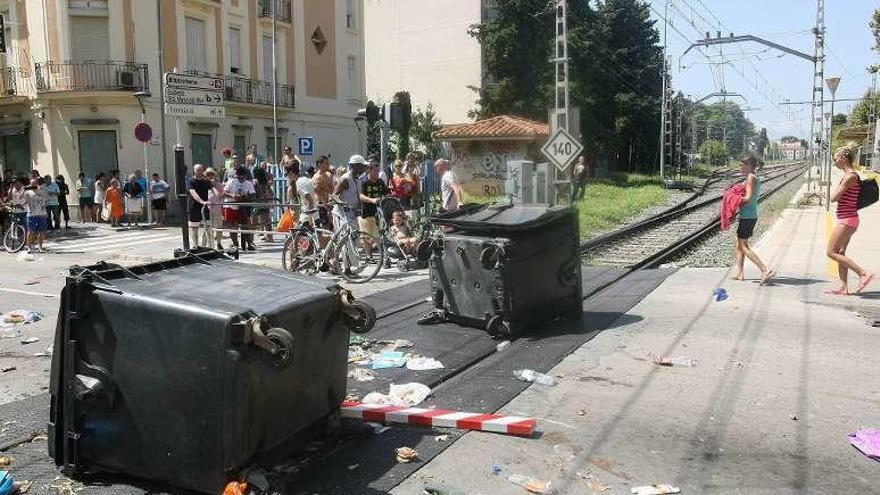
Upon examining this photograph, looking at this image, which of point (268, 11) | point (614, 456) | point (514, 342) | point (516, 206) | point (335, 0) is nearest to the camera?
point (614, 456)

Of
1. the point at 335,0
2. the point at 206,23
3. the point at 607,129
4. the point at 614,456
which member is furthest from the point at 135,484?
the point at 607,129

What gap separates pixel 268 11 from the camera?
104 feet

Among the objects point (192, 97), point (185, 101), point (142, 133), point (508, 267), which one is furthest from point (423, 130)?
point (508, 267)

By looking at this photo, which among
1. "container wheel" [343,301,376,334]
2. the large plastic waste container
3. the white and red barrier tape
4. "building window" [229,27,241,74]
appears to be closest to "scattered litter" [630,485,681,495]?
the white and red barrier tape

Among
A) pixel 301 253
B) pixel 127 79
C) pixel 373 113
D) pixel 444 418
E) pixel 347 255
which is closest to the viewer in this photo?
pixel 444 418

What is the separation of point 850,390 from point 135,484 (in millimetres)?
5014

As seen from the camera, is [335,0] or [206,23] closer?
[206,23]

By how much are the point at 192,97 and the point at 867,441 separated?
8705 millimetres

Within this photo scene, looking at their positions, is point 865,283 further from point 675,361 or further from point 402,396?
point 402,396

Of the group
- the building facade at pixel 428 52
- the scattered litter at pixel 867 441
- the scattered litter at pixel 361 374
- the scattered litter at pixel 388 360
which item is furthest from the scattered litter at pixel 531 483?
the building facade at pixel 428 52

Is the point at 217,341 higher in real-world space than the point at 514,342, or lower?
higher

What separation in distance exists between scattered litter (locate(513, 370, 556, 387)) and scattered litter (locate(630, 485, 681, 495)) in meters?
1.87

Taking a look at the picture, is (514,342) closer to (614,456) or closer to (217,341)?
(614,456)

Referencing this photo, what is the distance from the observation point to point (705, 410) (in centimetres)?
537
